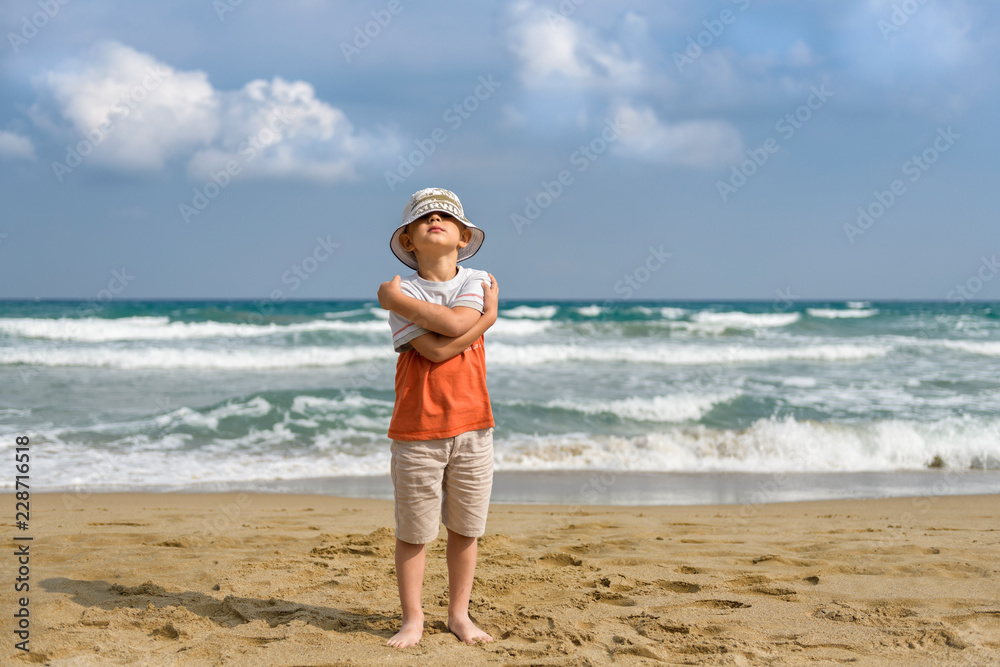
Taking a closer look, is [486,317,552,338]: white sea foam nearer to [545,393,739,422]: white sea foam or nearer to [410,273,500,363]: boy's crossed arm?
[545,393,739,422]: white sea foam

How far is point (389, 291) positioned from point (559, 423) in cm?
740

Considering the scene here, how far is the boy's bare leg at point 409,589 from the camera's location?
9.34ft

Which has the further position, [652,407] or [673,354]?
[673,354]

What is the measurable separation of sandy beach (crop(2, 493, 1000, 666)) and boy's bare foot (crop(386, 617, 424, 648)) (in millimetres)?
50

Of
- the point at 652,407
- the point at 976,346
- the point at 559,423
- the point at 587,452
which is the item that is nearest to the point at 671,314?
the point at 976,346

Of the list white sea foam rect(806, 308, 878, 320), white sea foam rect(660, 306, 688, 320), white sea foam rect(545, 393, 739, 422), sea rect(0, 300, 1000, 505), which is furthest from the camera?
white sea foam rect(660, 306, 688, 320)

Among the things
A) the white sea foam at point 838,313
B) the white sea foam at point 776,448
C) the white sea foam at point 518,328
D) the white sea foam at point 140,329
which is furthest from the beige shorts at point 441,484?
the white sea foam at point 838,313

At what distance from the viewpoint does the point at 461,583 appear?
→ 295cm

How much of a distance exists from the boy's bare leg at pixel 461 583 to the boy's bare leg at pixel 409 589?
0.13m

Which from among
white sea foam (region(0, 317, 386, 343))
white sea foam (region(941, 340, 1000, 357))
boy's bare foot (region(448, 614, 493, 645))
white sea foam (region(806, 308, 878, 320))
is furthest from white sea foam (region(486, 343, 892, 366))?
boy's bare foot (region(448, 614, 493, 645))

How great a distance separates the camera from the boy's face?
9.22 feet

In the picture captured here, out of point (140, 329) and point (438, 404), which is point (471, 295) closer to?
point (438, 404)

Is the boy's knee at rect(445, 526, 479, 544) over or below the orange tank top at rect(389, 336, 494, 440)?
below

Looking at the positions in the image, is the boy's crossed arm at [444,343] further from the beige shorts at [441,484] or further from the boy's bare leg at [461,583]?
the boy's bare leg at [461,583]
